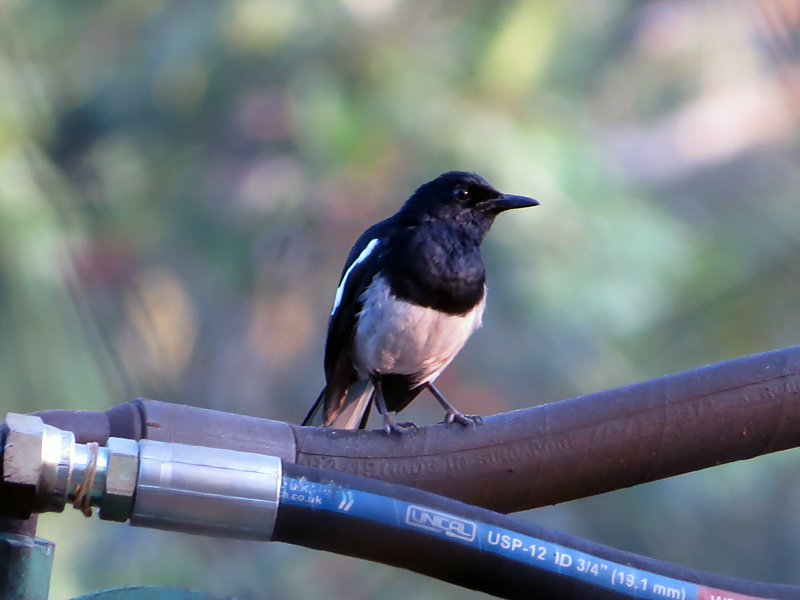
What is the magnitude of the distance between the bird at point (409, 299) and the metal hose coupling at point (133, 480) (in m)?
1.87

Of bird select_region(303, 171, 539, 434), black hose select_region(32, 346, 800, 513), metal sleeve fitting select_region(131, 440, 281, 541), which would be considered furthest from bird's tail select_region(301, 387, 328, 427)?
metal sleeve fitting select_region(131, 440, 281, 541)

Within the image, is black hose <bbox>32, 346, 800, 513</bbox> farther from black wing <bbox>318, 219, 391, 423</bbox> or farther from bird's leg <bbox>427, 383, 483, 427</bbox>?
black wing <bbox>318, 219, 391, 423</bbox>

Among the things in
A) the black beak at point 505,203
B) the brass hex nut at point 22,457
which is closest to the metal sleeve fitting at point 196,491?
the brass hex nut at point 22,457

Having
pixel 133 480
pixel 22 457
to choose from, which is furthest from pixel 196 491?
pixel 22 457

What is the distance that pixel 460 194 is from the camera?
10.8 ft

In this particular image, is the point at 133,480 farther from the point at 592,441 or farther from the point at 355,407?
the point at 355,407

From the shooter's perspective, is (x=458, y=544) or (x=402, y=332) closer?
(x=458, y=544)

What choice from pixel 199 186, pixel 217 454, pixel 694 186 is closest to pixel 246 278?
pixel 199 186

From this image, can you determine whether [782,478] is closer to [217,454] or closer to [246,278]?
[246,278]

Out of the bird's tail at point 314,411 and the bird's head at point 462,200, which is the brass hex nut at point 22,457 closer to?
the bird's tail at point 314,411

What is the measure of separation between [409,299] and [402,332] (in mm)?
99

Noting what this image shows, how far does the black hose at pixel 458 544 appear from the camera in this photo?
1.22 meters

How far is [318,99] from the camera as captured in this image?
17.7 feet

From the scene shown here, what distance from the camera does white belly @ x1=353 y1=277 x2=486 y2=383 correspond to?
10.0ft
